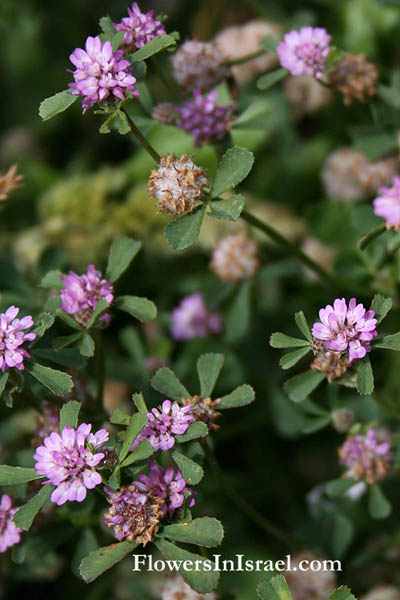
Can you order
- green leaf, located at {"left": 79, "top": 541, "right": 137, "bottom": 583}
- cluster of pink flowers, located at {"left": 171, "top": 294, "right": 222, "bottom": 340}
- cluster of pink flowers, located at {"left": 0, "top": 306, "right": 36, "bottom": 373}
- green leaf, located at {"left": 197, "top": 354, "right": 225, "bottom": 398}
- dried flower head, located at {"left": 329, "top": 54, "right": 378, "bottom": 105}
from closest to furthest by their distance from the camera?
green leaf, located at {"left": 79, "top": 541, "right": 137, "bottom": 583} < cluster of pink flowers, located at {"left": 0, "top": 306, "right": 36, "bottom": 373} < green leaf, located at {"left": 197, "top": 354, "right": 225, "bottom": 398} < dried flower head, located at {"left": 329, "top": 54, "right": 378, "bottom": 105} < cluster of pink flowers, located at {"left": 171, "top": 294, "right": 222, "bottom": 340}

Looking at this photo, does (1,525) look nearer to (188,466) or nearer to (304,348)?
(188,466)

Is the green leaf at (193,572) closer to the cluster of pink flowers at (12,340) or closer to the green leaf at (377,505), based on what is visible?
the cluster of pink flowers at (12,340)

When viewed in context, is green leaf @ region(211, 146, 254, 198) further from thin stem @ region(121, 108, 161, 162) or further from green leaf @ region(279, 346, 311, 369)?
green leaf @ region(279, 346, 311, 369)

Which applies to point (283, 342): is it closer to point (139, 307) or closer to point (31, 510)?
point (139, 307)

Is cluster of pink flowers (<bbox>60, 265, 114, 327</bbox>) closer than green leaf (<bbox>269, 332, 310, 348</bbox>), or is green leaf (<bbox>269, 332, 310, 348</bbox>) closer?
green leaf (<bbox>269, 332, 310, 348</bbox>)

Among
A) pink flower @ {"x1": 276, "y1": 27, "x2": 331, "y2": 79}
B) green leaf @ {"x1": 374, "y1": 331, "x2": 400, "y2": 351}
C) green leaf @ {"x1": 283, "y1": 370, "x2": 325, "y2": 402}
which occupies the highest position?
pink flower @ {"x1": 276, "y1": 27, "x2": 331, "y2": 79}

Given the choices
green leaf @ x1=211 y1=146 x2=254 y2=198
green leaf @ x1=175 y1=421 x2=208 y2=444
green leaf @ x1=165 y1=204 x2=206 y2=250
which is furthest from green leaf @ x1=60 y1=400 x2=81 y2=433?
green leaf @ x1=211 y1=146 x2=254 y2=198

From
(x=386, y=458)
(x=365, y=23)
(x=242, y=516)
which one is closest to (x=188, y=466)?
(x=386, y=458)
